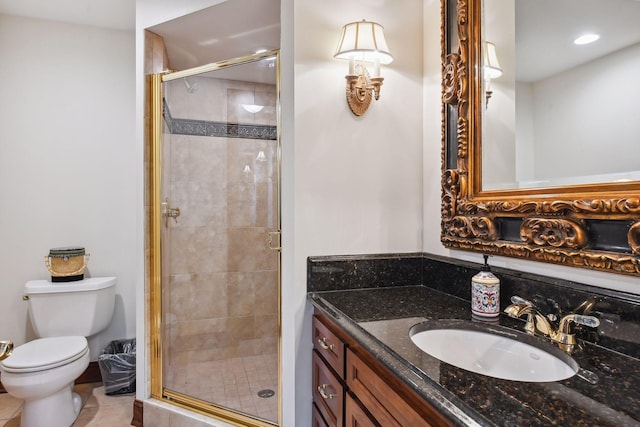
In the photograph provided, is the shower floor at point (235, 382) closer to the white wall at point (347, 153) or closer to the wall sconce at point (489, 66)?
the white wall at point (347, 153)

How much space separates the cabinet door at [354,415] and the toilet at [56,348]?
1695mm

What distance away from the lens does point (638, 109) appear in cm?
91

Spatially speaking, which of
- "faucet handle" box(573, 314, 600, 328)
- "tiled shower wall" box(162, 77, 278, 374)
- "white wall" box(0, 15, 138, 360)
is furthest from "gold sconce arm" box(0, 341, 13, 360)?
"white wall" box(0, 15, 138, 360)

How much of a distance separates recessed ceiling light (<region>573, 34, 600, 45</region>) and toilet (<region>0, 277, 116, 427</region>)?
2639 millimetres

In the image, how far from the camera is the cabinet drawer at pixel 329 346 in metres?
1.25

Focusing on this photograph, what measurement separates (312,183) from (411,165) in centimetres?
48

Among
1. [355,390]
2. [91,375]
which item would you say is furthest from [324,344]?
[91,375]

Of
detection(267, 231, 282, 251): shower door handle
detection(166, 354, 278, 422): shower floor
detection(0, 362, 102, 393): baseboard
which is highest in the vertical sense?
detection(267, 231, 282, 251): shower door handle

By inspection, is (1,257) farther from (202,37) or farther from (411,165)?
(411,165)

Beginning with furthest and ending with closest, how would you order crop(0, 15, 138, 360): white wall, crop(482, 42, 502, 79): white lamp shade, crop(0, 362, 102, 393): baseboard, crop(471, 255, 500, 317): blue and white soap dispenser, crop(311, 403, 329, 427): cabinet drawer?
crop(0, 362, 102, 393): baseboard → crop(0, 15, 138, 360): white wall → crop(311, 403, 329, 427): cabinet drawer → crop(482, 42, 502, 79): white lamp shade → crop(471, 255, 500, 317): blue and white soap dispenser

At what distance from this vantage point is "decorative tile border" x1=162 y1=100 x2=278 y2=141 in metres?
2.29

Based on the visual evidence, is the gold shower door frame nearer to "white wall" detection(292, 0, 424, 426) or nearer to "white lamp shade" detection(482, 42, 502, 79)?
"white wall" detection(292, 0, 424, 426)

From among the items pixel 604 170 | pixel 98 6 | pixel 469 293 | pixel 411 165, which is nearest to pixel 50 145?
pixel 98 6

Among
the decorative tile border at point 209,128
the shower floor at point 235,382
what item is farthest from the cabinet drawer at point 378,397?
the decorative tile border at point 209,128
